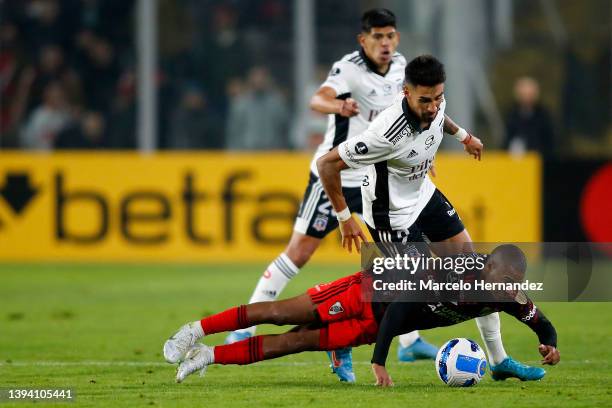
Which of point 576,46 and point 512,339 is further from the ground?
point 576,46

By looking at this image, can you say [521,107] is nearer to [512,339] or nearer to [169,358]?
[512,339]

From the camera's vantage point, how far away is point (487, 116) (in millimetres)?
18594

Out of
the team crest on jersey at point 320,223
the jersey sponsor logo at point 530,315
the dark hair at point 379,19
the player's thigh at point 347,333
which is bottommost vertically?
the player's thigh at point 347,333

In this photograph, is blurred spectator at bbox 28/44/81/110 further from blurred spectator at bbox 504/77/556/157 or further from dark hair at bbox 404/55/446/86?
dark hair at bbox 404/55/446/86

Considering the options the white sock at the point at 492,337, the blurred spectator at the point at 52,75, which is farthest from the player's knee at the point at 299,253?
the blurred spectator at the point at 52,75

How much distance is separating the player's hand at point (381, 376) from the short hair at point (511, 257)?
37.7 inches

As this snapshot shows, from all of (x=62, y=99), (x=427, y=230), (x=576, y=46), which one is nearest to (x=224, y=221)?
(x=62, y=99)

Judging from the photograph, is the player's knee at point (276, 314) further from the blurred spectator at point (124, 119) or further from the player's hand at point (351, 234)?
the blurred spectator at point (124, 119)

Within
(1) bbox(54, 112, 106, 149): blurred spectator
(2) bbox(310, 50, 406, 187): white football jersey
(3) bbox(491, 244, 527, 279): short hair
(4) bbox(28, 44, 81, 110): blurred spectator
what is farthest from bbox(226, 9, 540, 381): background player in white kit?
(4) bbox(28, 44, 81, 110): blurred spectator

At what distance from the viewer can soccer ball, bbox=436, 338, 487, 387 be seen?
314 inches

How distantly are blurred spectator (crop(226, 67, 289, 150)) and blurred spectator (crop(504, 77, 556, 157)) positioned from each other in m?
3.21

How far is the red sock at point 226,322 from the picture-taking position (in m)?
8.12

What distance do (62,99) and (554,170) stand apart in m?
6.99

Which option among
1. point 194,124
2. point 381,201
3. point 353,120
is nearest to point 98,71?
point 194,124
